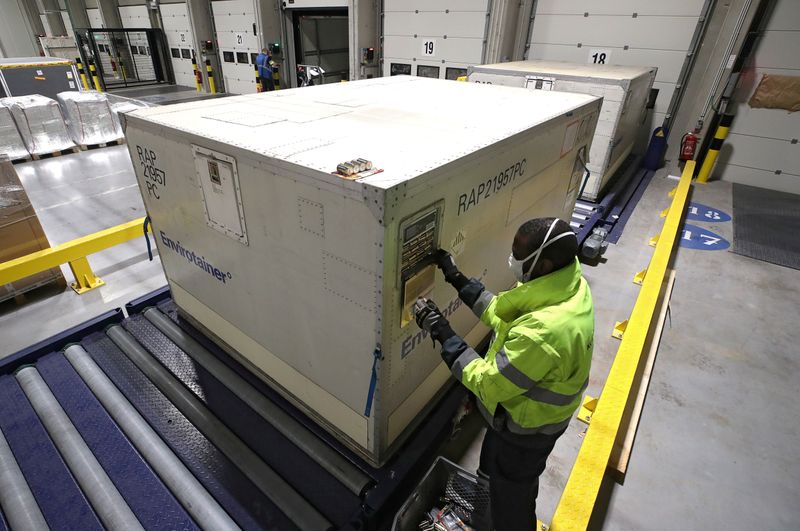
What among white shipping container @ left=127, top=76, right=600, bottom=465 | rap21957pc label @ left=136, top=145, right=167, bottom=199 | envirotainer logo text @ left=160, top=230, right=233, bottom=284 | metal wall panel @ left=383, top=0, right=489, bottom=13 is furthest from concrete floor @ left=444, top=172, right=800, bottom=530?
metal wall panel @ left=383, top=0, right=489, bottom=13

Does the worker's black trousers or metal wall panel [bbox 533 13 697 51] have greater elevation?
metal wall panel [bbox 533 13 697 51]

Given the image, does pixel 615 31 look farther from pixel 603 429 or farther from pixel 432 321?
pixel 432 321

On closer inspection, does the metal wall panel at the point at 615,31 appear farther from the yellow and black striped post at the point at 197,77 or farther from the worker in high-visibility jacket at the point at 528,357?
the yellow and black striped post at the point at 197,77

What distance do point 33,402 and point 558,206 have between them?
5.18 m

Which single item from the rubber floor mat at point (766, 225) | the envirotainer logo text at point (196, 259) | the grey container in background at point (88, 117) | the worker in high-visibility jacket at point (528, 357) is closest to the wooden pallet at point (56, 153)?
the grey container in background at point (88, 117)

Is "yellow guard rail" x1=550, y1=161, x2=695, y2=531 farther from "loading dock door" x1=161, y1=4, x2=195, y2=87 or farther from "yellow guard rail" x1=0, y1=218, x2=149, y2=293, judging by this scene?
"loading dock door" x1=161, y1=4, x2=195, y2=87

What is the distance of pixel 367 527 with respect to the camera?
2.41 meters

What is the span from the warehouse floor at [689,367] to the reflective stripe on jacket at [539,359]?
1.31 m

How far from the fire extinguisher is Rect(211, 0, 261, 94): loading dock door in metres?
14.2

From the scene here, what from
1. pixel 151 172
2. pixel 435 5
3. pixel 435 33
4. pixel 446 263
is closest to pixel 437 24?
pixel 435 33

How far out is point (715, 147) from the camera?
8977 millimetres

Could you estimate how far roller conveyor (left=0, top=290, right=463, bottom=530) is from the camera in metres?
2.47

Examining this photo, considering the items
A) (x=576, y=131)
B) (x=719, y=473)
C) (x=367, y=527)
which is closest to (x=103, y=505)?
(x=367, y=527)

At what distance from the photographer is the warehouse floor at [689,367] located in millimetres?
3037
